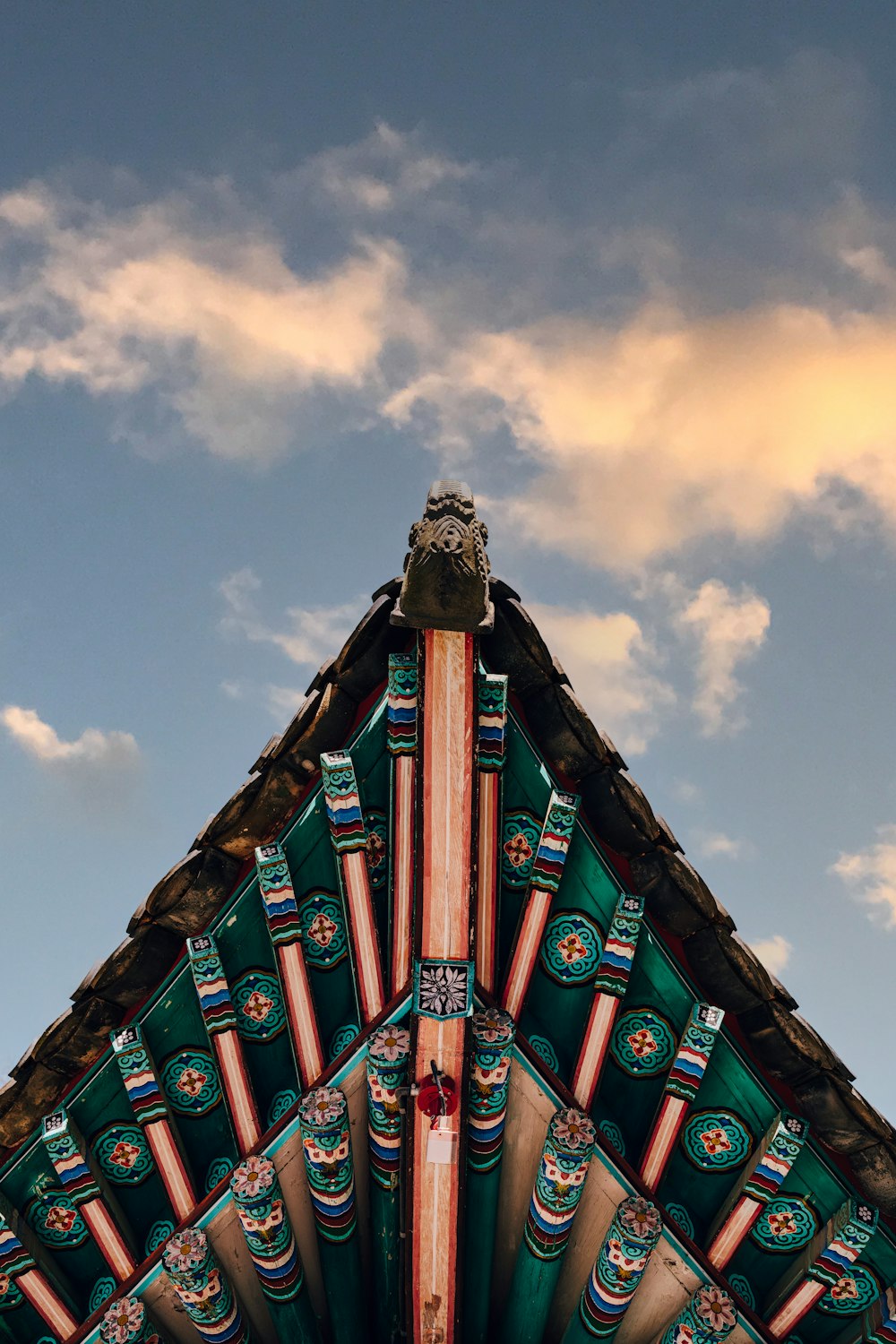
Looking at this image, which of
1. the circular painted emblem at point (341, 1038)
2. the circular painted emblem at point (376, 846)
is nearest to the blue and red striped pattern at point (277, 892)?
the circular painted emblem at point (376, 846)

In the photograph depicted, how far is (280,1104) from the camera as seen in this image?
681 centimetres

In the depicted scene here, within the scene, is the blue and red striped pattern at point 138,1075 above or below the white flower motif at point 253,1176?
above

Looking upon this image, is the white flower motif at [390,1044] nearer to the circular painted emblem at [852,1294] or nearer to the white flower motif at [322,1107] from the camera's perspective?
the white flower motif at [322,1107]

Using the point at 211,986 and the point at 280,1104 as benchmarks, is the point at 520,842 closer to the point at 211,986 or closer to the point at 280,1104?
the point at 211,986

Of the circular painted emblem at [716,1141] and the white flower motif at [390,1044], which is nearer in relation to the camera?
the white flower motif at [390,1044]

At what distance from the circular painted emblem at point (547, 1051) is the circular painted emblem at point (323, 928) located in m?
1.39

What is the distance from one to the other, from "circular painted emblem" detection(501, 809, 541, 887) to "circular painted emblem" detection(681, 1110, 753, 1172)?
6.48 feet

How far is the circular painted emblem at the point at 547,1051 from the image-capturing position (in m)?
6.71

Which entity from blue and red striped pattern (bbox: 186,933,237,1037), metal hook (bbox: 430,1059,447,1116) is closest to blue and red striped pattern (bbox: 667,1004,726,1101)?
metal hook (bbox: 430,1059,447,1116)

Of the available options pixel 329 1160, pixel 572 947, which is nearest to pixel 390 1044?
pixel 329 1160

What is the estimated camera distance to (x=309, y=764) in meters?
6.57

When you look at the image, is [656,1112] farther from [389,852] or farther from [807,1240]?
[389,852]

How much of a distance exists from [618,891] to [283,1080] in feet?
8.56

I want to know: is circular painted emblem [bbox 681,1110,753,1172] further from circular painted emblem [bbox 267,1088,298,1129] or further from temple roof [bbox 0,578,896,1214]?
circular painted emblem [bbox 267,1088,298,1129]
